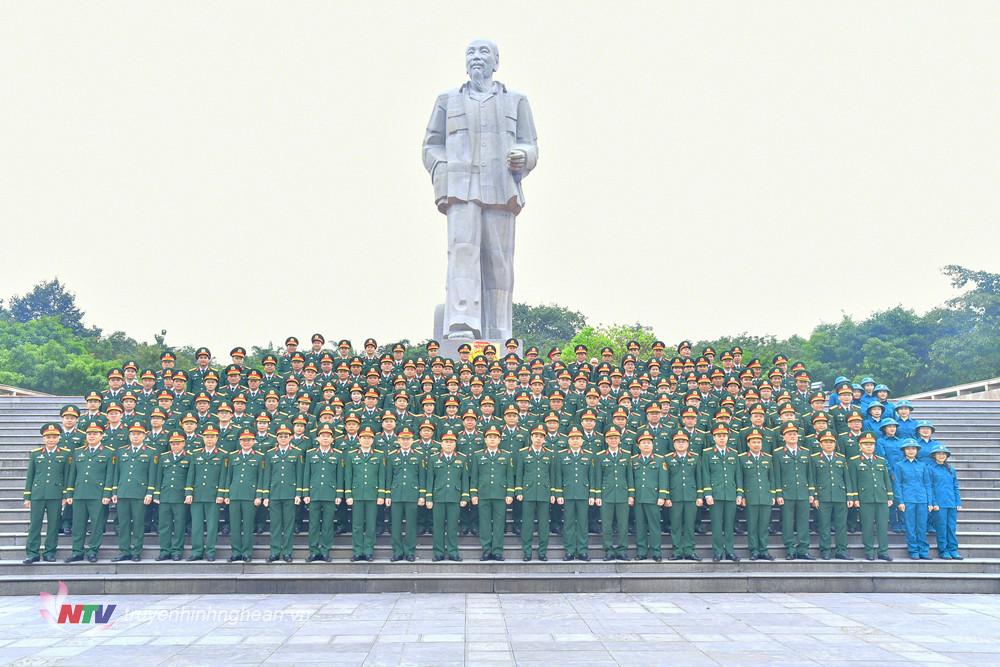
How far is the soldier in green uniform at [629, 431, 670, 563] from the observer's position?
974 cm

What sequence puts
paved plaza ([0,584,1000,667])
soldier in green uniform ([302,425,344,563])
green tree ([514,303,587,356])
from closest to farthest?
paved plaza ([0,584,1000,667]), soldier in green uniform ([302,425,344,563]), green tree ([514,303,587,356])

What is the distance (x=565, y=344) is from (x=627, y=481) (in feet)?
142

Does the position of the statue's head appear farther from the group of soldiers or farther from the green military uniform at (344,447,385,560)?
the green military uniform at (344,447,385,560)

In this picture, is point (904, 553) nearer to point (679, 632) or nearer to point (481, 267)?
point (679, 632)

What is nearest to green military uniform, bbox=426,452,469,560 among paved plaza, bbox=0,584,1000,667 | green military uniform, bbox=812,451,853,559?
paved plaza, bbox=0,584,1000,667

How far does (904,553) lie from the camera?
9.95m

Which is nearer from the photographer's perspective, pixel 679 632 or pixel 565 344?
pixel 679 632

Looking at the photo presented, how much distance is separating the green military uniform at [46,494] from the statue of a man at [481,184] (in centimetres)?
789

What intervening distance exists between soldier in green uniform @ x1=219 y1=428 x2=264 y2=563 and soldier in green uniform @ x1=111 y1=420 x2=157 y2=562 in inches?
36.7

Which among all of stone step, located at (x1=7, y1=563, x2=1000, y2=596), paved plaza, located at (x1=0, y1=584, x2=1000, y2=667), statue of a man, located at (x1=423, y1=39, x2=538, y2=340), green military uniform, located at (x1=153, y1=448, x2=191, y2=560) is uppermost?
statue of a man, located at (x1=423, y1=39, x2=538, y2=340)

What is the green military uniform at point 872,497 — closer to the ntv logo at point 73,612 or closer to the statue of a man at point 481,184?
the statue of a man at point 481,184

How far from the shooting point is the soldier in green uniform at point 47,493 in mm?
9555

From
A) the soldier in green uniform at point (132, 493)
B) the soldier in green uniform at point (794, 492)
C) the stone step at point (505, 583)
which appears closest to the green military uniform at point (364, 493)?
the stone step at point (505, 583)

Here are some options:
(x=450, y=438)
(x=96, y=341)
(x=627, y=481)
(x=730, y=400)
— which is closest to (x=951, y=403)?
(x=730, y=400)
